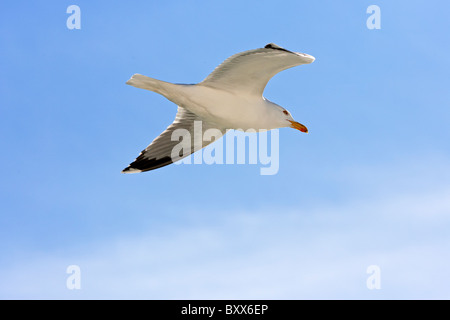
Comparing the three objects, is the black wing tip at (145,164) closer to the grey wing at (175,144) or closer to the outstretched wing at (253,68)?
the grey wing at (175,144)

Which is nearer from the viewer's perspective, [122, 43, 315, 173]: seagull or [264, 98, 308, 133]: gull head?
[122, 43, 315, 173]: seagull

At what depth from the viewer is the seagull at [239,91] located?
7176mm

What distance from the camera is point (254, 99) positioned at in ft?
25.8

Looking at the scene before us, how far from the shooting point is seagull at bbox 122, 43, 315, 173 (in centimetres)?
718

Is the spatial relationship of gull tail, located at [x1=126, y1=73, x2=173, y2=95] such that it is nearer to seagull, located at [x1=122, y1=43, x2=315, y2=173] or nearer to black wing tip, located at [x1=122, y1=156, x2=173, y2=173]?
seagull, located at [x1=122, y1=43, x2=315, y2=173]

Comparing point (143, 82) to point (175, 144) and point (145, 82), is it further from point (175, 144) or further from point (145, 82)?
point (175, 144)

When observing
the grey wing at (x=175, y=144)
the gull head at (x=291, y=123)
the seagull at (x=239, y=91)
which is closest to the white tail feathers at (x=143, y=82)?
the seagull at (x=239, y=91)

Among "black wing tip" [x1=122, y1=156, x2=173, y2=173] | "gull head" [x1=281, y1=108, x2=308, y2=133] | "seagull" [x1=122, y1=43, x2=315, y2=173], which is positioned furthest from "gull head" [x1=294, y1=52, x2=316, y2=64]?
"black wing tip" [x1=122, y1=156, x2=173, y2=173]

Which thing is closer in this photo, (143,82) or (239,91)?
(143,82)

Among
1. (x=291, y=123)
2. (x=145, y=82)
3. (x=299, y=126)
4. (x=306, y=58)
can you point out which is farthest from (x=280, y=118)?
(x=145, y=82)

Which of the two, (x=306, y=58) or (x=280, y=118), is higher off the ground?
(x=306, y=58)

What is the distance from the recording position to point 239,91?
303 inches

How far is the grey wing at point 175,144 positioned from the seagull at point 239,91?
12.3 inches

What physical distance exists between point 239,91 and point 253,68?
0.44 m
